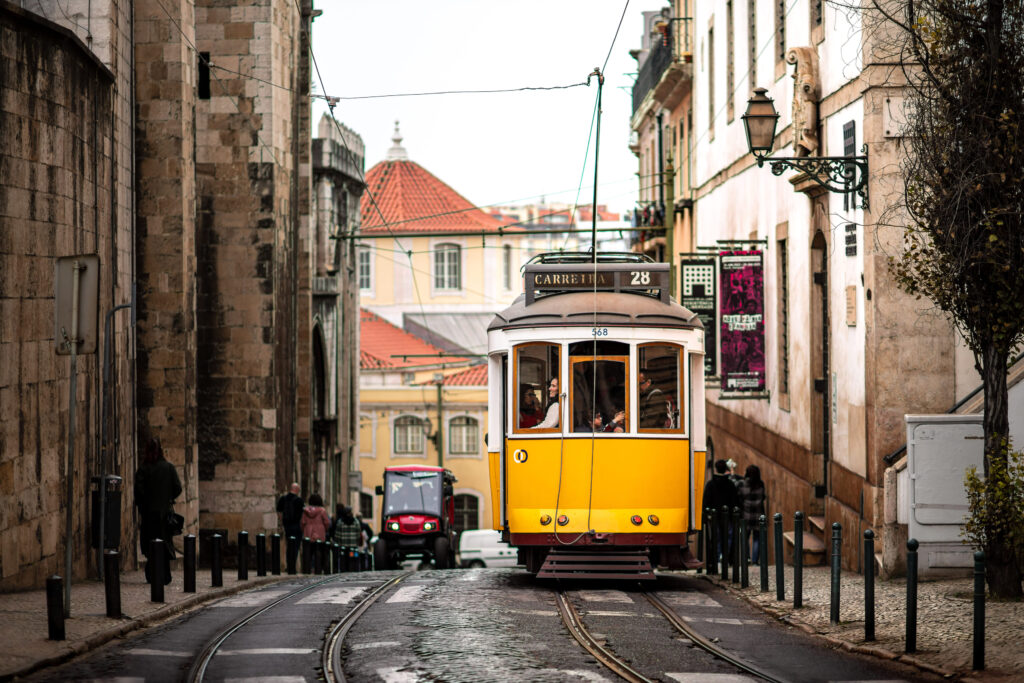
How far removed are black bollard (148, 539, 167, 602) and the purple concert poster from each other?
12587mm

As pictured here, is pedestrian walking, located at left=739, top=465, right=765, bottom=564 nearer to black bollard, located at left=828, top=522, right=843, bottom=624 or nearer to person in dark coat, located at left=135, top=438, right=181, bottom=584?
black bollard, located at left=828, top=522, right=843, bottom=624

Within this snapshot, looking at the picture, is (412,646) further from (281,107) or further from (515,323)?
(281,107)

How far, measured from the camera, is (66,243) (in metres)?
16.9

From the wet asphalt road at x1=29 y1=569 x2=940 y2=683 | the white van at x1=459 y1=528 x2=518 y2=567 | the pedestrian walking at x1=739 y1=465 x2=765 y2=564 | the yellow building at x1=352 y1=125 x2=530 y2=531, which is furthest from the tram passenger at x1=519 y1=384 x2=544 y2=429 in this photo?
the yellow building at x1=352 y1=125 x2=530 y2=531

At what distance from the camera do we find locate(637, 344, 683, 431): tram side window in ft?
55.2

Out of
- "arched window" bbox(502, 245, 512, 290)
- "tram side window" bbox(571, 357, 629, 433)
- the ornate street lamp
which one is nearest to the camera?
"tram side window" bbox(571, 357, 629, 433)

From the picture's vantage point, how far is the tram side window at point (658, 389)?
662 inches

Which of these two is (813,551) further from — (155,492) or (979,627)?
(979,627)

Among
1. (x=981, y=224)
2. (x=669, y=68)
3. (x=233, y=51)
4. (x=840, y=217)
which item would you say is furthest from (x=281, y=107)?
(x=981, y=224)

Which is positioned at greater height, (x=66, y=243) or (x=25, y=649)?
(x=66, y=243)

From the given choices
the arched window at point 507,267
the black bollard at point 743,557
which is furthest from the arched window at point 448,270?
the black bollard at point 743,557

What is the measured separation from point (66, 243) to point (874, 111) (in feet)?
30.4

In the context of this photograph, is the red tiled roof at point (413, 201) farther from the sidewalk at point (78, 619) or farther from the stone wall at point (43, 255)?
the sidewalk at point (78, 619)

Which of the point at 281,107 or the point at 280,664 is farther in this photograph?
the point at 281,107
